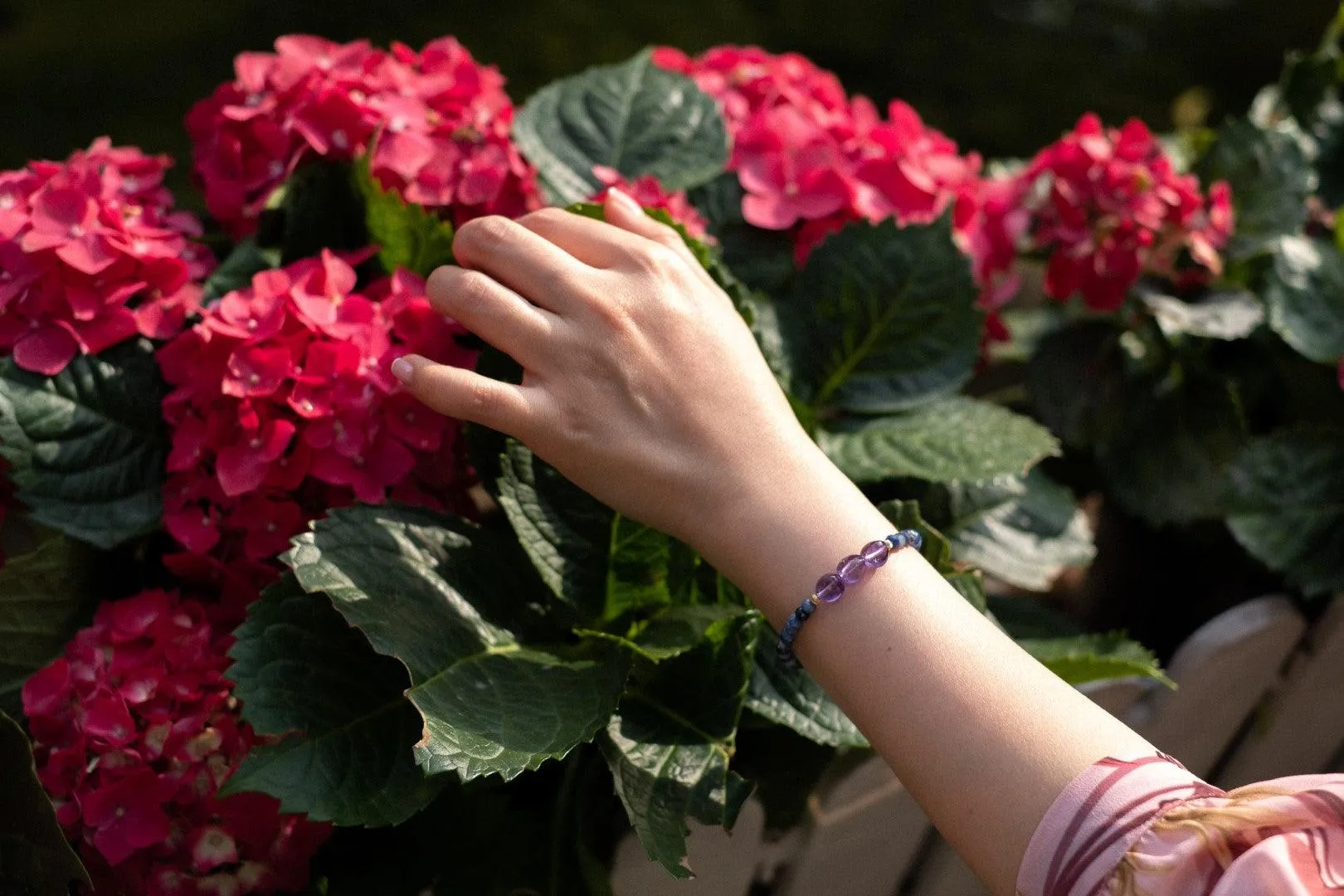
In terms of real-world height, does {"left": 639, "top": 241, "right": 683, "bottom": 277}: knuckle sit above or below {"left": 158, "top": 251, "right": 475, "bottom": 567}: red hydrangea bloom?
above

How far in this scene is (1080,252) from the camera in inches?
56.5

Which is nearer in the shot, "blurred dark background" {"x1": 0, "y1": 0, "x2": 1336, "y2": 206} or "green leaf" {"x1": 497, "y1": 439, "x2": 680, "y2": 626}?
"green leaf" {"x1": 497, "y1": 439, "x2": 680, "y2": 626}

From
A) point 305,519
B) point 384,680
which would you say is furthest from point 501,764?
point 305,519

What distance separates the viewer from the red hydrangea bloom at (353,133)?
3.60 feet

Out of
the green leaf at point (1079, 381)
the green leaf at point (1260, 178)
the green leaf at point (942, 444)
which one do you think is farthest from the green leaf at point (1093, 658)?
the green leaf at point (1260, 178)

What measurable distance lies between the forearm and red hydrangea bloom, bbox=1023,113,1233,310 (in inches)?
28.9

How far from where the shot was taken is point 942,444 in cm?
116

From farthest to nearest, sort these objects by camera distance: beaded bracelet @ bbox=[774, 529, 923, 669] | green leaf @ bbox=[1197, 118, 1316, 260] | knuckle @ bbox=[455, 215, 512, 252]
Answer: green leaf @ bbox=[1197, 118, 1316, 260] < knuckle @ bbox=[455, 215, 512, 252] < beaded bracelet @ bbox=[774, 529, 923, 669]

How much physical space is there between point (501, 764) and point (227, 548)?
360 mm

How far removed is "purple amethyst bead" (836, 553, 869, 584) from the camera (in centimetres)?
79

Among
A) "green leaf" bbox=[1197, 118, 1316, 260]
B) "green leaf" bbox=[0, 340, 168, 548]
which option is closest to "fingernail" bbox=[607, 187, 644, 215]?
"green leaf" bbox=[0, 340, 168, 548]

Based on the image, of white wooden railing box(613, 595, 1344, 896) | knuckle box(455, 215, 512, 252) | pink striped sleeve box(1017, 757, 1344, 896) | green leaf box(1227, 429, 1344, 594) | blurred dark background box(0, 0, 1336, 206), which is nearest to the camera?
pink striped sleeve box(1017, 757, 1344, 896)

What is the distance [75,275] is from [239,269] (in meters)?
0.14

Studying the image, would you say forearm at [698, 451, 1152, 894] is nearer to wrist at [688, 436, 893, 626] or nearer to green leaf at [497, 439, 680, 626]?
wrist at [688, 436, 893, 626]
